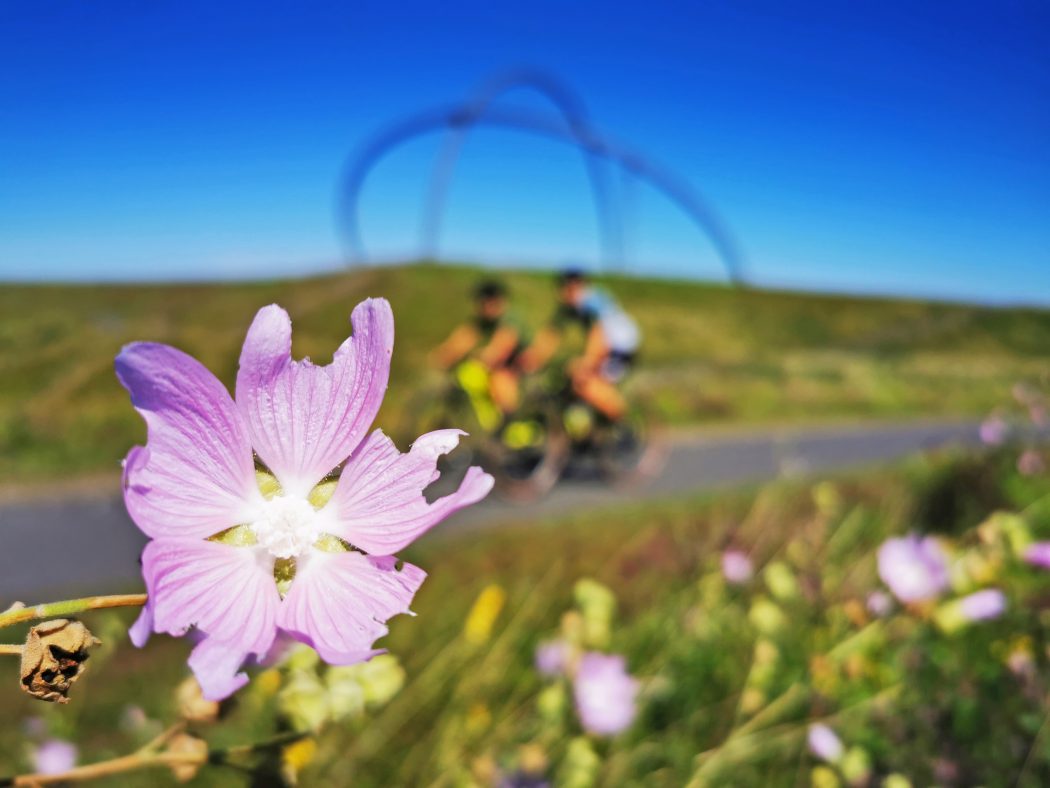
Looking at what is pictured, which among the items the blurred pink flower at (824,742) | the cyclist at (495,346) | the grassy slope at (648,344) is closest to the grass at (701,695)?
the blurred pink flower at (824,742)

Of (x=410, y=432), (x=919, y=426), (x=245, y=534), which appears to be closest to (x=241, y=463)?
(x=245, y=534)

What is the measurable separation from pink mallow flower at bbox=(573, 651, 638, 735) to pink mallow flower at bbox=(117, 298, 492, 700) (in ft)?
2.45

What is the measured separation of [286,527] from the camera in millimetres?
334

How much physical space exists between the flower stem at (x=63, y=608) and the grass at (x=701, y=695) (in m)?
0.27

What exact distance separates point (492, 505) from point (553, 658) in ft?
13.9

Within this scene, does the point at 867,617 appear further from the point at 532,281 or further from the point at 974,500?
the point at 532,281

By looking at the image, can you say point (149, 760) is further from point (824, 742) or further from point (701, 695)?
point (701, 695)

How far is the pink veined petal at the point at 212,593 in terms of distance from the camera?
10.4 inches

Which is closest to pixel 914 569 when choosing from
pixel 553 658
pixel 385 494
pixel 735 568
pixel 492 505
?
pixel 735 568

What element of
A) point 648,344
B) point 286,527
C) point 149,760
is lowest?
point 648,344

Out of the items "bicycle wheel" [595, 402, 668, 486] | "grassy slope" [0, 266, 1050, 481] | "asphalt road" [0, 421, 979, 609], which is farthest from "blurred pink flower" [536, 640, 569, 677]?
"bicycle wheel" [595, 402, 668, 486]

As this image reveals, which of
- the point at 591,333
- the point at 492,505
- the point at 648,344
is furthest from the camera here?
the point at 648,344

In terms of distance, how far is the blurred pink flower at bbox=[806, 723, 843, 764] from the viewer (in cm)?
86

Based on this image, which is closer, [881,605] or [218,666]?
[218,666]
